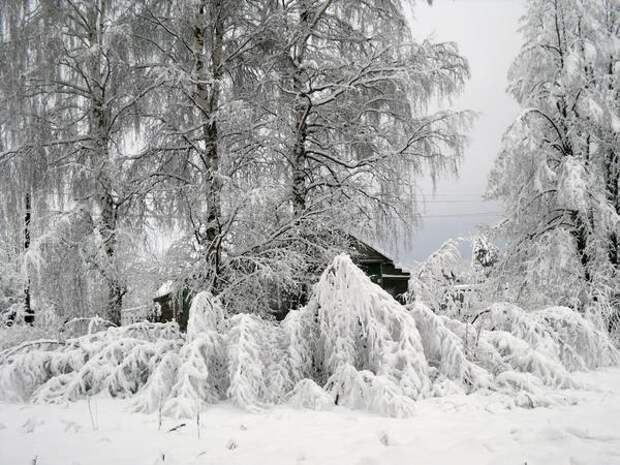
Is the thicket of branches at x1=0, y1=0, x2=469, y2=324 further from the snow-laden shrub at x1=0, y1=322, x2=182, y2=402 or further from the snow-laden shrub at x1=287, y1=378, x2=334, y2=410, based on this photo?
the snow-laden shrub at x1=287, y1=378, x2=334, y2=410

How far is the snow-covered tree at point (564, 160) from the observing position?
30.4ft

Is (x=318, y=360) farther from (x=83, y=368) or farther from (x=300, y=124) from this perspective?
(x=300, y=124)

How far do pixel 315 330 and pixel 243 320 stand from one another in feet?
3.20

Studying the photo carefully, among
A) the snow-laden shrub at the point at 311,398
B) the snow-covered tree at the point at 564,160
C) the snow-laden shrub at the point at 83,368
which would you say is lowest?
the snow-laden shrub at the point at 311,398

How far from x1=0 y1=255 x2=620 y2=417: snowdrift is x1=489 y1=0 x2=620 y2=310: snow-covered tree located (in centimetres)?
428

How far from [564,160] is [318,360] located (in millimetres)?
7435

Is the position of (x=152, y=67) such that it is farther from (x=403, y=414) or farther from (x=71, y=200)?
(x=403, y=414)

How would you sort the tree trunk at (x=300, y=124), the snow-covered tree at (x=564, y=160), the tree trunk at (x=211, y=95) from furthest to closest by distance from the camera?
the snow-covered tree at (x=564, y=160), the tree trunk at (x=300, y=124), the tree trunk at (x=211, y=95)

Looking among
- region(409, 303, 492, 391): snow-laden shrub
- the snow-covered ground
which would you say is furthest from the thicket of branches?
the snow-covered ground

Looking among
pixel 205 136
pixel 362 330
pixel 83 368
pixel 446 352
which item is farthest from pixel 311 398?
pixel 205 136

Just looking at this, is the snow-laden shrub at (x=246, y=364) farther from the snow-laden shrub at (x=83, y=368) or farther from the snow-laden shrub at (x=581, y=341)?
the snow-laden shrub at (x=581, y=341)

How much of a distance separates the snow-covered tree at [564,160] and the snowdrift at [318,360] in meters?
4.28

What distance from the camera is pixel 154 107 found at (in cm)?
836

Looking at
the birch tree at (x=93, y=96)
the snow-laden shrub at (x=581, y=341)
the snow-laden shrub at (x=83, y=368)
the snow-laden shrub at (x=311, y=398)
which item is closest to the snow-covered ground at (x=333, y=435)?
the snow-laden shrub at (x=311, y=398)
